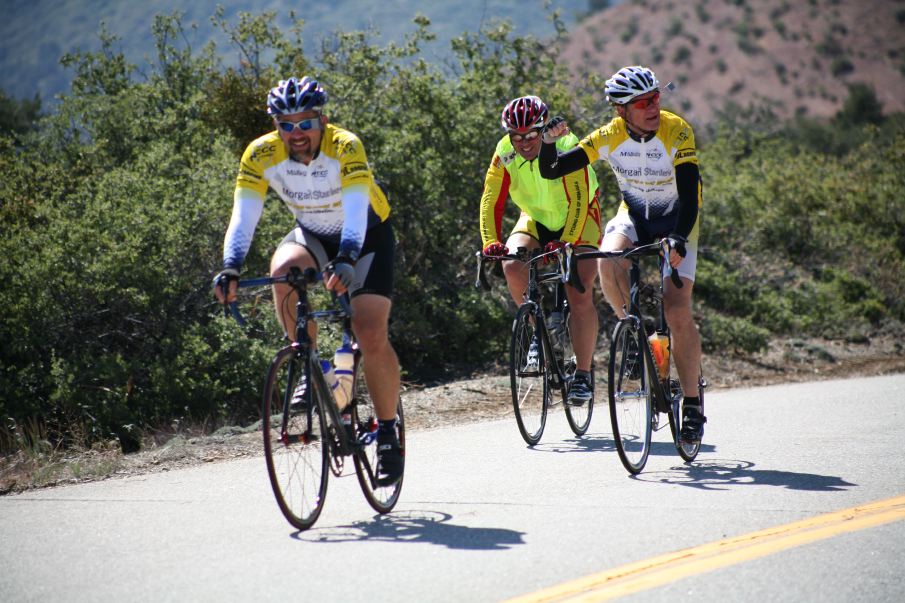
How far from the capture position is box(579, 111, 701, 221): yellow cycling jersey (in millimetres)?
7406

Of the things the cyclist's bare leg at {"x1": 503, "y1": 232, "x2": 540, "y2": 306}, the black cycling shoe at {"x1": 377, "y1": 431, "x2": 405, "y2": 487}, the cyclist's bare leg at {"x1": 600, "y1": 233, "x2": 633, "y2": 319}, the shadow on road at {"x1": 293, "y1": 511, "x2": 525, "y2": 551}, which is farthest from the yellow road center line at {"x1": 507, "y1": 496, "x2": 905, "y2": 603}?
the cyclist's bare leg at {"x1": 503, "y1": 232, "x2": 540, "y2": 306}

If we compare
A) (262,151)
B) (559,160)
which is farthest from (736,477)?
(262,151)

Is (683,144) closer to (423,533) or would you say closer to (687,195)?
(687,195)

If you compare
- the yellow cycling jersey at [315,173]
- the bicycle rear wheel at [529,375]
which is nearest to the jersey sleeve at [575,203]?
the bicycle rear wheel at [529,375]

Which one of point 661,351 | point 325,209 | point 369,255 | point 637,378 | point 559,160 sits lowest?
point 637,378

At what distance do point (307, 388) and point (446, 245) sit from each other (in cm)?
919

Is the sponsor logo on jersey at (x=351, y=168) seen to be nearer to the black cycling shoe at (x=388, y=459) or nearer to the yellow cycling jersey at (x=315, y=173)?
the yellow cycling jersey at (x=315, y=173)

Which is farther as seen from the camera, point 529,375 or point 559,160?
point 529,375

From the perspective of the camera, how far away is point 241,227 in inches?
228

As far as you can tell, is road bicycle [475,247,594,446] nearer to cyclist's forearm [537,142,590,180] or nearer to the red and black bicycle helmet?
cyclist's forearm [537,142,590,180]

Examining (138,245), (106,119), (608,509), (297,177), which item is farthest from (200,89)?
(608,509)

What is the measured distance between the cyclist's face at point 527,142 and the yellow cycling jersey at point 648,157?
71cm

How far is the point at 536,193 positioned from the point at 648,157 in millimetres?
1311

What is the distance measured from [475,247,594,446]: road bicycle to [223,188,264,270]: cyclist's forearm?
8.19 ft
